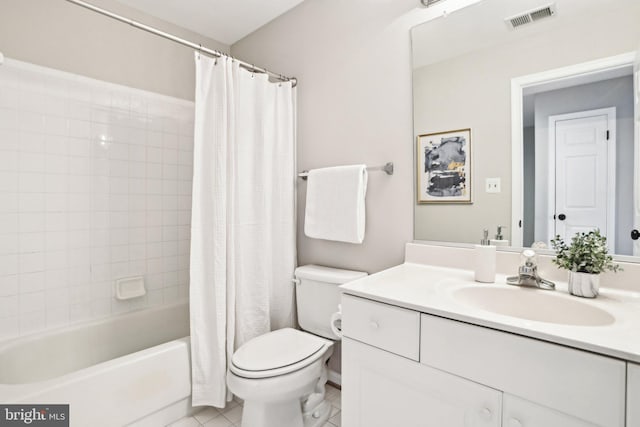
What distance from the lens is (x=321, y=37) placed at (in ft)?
6.19

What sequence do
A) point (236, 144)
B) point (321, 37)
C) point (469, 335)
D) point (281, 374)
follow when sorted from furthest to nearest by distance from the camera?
point (321, 37) < point (236, 144) < point (281, 374) < point (469, 335)

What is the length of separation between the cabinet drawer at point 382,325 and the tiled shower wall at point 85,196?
1577mm

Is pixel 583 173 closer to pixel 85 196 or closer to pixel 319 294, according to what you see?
pixel 319 294

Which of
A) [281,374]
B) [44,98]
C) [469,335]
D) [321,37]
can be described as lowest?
[281,374]

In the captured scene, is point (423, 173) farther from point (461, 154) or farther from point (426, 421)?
point (426, 421)

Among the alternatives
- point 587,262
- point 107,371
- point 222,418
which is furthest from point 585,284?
point 107,371

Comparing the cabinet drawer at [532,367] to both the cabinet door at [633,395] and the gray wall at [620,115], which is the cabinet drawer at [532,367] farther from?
the gray wall at [620,115]

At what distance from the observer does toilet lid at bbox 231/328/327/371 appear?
132 centimetres

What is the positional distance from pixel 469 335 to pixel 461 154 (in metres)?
0.84

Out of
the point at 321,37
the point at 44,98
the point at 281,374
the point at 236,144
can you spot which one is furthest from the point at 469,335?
the point at 44,98

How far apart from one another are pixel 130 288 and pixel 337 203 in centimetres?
144

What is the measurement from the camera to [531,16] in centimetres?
119

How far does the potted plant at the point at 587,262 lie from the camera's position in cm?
98

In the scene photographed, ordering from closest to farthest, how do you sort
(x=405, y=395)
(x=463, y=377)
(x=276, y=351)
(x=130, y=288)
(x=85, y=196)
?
(x=463, y=377) < (x=405, y=395) < (x=276, y=351) < (x=85, y=196) < (x=130, y=288)
